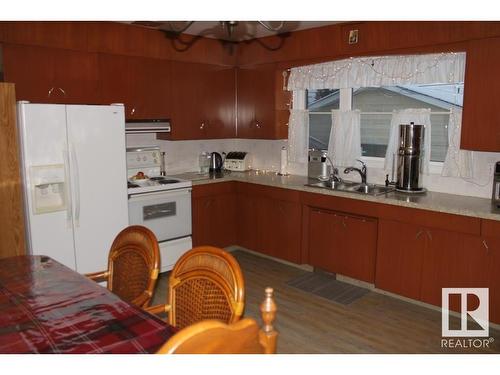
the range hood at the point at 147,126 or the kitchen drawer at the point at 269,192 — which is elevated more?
the range hood at the point at 147,126

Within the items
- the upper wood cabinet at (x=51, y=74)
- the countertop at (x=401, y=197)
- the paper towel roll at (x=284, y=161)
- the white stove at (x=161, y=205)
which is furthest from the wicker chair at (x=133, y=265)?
the paper towel roll at (x=284, y=161)

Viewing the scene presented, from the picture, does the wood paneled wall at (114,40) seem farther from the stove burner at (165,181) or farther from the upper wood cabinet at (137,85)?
the stove burner at (165,181)

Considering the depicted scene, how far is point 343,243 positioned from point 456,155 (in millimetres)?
1183

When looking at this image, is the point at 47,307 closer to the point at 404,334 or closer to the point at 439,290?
the point at 404,334

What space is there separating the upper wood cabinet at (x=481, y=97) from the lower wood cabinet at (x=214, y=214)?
7.73 ft

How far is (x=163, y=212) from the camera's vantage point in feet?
13.6

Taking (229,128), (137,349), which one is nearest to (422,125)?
(229,128)

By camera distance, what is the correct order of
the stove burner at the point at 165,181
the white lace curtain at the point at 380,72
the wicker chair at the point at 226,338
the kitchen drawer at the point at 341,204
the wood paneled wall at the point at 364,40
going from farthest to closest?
1. the stove burner at the point at 165,181
2. the kitchen drawer at the point at 341,204
3. the white lace curtain at the point at 380,72
4. the wood paneled wall at the point at 364,40
5. the wicker chair at the point at 226,338

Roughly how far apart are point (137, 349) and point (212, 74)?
3855mm

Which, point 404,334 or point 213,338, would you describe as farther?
point 404,334

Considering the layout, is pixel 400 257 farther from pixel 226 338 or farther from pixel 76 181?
pixel 226 338

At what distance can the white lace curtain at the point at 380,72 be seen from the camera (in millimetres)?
3547

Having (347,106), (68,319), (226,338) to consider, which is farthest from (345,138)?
(226,338)

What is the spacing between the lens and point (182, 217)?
14.1 feet
